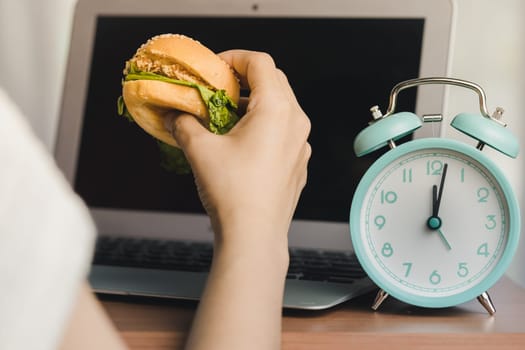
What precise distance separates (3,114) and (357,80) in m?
0.86

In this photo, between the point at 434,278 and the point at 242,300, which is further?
the point at 434,278

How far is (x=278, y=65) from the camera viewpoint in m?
1.11

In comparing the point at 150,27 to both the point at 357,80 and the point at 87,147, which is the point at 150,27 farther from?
the point at 357,80

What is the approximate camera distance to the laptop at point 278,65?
1.02 m

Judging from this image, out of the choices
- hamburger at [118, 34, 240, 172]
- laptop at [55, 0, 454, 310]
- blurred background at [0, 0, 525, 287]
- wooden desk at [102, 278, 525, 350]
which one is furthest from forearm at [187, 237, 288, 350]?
blurred background at [0, 0, 525, 287]

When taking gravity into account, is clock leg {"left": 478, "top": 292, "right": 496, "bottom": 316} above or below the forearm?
below

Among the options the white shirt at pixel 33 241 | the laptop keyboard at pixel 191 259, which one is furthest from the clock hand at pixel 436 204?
the white shirt at pixel 33 241

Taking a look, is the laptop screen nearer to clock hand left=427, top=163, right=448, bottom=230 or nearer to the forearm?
clock hand left=427, top=163, right=448, bottom=230

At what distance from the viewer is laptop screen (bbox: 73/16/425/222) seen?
105cm

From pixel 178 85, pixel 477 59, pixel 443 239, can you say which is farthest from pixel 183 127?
pixel 477 59

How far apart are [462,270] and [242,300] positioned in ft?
0.99

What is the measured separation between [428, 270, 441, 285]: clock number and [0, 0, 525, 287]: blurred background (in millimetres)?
673

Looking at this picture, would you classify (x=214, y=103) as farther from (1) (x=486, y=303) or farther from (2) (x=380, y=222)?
(1) (x=486, y=303)

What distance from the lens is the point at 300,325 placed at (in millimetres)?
638
